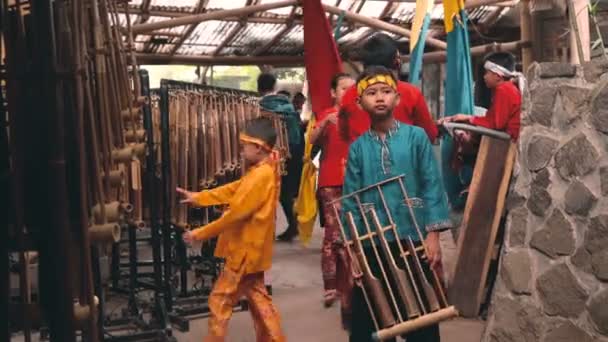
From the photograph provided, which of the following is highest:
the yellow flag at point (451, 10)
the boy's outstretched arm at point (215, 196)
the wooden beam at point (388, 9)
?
the wooden beam at point (388, 9)

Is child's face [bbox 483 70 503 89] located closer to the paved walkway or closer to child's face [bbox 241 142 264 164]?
the paved walkway

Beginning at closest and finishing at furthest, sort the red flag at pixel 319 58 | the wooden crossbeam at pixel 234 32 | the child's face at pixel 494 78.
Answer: the child's face at pixel 494 78
the red flag at pixel 319 58
the wooden crossbeam at pixel 234 32

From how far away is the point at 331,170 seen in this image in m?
6.26

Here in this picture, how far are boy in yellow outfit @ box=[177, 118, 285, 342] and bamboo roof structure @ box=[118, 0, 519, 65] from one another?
17.3 ft

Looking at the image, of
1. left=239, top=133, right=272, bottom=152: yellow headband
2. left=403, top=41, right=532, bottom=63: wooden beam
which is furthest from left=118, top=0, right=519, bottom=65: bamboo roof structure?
left=239, top=133, right=272, bottom=152: yellow headband

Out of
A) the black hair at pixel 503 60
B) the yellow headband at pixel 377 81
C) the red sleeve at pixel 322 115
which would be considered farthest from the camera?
the red sleeve at pixel 322 115

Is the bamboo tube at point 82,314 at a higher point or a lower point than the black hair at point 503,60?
lower

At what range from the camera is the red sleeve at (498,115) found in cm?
A: 539

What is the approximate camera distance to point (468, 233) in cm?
558

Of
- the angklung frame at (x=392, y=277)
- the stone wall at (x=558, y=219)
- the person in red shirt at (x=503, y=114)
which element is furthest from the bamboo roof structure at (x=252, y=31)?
the angklung frame at (x=392, y=277)

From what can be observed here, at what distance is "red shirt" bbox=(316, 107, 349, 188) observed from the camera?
620cm

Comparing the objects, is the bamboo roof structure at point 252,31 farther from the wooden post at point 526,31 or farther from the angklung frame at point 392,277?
the angklung frame at point 392,277

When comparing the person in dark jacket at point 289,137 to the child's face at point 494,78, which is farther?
the person in dark jacket at point 289,137

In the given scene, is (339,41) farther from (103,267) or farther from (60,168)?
(60,168)
